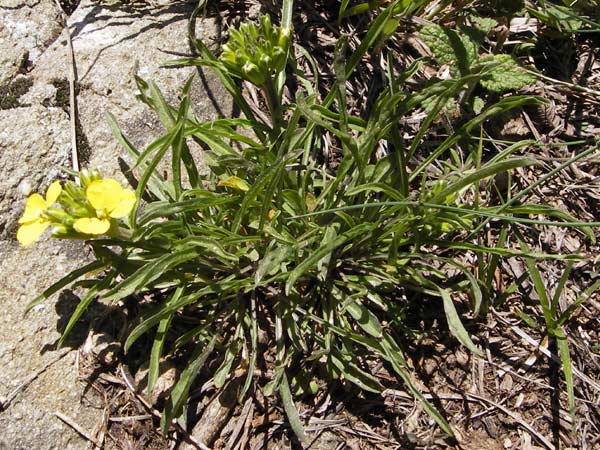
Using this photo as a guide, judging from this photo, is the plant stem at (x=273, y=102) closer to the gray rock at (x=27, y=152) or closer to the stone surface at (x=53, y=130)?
the stone surface at (x=53, y=130)

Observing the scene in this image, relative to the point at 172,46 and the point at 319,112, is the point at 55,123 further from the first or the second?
the point at 319,112

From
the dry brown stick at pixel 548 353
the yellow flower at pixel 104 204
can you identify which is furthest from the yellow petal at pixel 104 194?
the dry brown stick at pixel 548 353

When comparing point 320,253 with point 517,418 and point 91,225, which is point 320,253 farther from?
point 517,418

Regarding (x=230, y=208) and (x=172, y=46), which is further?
(x=172, y=46)

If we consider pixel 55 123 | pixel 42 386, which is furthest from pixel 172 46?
pixel 42 386

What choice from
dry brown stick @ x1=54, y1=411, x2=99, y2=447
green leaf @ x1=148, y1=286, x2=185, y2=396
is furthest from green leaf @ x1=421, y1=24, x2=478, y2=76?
dry brown stick @ x1=54, y1=411, x2=99, y2=447

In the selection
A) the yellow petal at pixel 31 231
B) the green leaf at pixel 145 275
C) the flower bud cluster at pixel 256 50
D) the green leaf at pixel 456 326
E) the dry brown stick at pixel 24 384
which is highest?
the flower bud cluster at pixel 256 50
